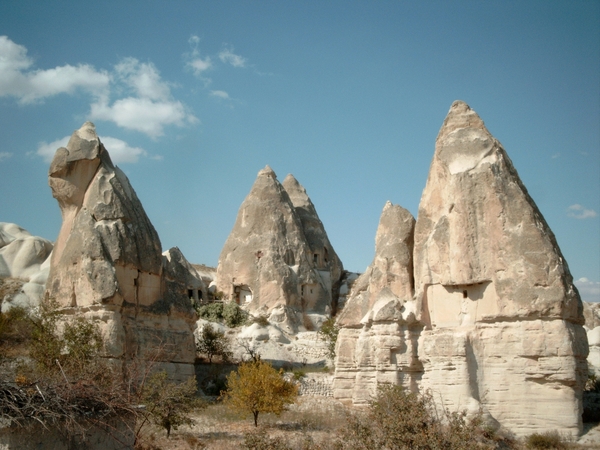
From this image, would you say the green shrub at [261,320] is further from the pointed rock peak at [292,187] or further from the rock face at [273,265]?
the pointed rock peak at [292,187]

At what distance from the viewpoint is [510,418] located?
14.3 metres

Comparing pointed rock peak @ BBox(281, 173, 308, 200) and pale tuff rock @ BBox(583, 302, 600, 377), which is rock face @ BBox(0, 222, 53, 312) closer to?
pointed rock peak @ BBox(281, 173, 308, 200)

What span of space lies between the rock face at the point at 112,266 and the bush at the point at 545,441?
28.1 ft

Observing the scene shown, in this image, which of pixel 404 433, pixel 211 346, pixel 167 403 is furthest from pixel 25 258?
pixel 404 433

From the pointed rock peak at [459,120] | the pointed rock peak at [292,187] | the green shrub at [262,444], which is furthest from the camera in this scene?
the pointed rock peak at [292,187]

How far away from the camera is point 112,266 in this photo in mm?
17109

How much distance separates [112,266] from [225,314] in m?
14.2

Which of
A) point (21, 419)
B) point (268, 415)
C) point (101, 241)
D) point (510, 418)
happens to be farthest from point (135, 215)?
point (21, 419)

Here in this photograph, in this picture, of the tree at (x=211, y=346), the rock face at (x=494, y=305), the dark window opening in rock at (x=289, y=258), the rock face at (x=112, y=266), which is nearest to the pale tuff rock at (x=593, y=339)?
the rock face at (x=494, y=305)

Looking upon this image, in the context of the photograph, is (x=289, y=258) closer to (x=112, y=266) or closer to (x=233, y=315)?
(x=233, y=315)

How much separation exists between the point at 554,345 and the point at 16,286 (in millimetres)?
23640

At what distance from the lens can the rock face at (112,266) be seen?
664 inches

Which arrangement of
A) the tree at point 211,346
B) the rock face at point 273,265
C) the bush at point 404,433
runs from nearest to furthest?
the bush at point 404,433 → the tree at point 211,346 → the rock face at point 273,265

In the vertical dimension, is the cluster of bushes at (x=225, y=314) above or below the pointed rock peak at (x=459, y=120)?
below
